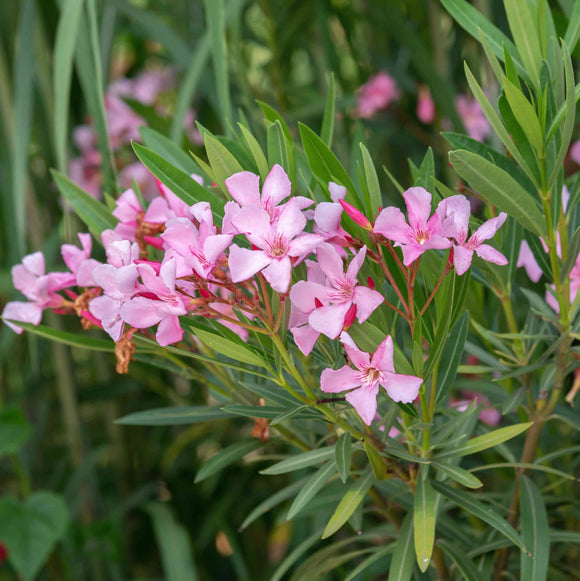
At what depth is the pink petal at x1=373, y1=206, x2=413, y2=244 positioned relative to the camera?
0.39m

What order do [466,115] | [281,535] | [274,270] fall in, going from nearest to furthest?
[274,270], [466,115], [281,535]

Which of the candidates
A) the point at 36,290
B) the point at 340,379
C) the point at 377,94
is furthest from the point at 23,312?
the point at 377,94

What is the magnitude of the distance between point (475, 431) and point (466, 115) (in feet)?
2.73

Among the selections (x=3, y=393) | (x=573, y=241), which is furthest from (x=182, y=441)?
(x=573, y=241)

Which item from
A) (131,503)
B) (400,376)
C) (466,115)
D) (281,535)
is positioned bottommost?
(281,535)

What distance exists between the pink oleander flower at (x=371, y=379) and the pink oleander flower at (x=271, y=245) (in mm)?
57

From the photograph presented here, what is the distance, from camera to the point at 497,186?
42 cm

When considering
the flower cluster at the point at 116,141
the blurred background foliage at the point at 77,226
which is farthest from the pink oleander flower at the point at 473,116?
the flower cluster at the point at 116,141

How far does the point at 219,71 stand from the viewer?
675 millimetres

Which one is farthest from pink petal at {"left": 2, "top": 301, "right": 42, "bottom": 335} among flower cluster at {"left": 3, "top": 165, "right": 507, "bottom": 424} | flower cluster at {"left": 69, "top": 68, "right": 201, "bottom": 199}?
flower cluster at {"left": 69, "top": 68, "right": 201, "bottom": 199}

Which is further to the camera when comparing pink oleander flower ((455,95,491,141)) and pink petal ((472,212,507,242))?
pink oleander flower ((455,95,491,141))

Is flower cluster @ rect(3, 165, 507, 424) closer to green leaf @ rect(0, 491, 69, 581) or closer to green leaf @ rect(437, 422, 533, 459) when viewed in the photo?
green leaf @ rect(437, 422, 533, 459)

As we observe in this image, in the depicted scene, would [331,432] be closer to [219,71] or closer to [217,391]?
[217,391]

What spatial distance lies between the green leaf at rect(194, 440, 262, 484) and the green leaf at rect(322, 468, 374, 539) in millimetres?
129
